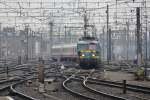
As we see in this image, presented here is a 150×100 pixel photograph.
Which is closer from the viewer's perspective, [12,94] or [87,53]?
[12,94]

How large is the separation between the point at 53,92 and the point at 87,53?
56.4 feet

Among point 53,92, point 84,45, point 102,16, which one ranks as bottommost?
point 53,92

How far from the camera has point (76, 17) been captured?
178 ft

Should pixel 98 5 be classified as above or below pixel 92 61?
above

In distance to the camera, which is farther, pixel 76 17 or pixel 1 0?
pixel 76 17

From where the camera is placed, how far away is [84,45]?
3419 centimetres

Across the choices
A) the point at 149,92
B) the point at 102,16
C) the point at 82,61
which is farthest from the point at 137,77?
the point at 102,16

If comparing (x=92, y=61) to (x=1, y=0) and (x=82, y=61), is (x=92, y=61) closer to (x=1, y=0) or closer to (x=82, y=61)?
(x=82, y=61)

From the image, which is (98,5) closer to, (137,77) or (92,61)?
(92,61)

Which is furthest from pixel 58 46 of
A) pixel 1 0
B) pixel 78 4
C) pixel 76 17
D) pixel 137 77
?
pixel 137 77

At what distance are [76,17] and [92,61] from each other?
68.8 feet

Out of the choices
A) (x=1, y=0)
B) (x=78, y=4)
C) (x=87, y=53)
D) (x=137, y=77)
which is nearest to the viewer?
(x=137, y=77)

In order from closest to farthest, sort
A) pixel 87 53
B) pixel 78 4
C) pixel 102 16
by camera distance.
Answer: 1. pixel 87 53
2. pixel 78 4
3. pixel 102 16

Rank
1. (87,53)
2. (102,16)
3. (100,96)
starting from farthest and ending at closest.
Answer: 1. (102,16)
2. (87,53)
3. (100,96)
